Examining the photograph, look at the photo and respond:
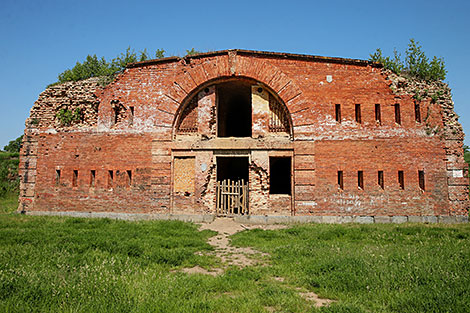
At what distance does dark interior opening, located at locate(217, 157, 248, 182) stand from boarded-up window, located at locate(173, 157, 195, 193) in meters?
1.83

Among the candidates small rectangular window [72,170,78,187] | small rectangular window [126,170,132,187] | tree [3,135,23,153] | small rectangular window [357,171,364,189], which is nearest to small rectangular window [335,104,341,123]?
small rectangular window [357,171,364,189]

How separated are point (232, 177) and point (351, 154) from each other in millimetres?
7395

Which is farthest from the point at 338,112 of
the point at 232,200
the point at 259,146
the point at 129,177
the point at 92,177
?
the point at 92,177

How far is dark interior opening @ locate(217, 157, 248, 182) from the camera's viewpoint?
1473 centimetres

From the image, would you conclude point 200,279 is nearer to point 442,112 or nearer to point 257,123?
point 257,123

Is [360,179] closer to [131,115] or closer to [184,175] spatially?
[184,175]

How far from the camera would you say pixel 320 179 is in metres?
12.1

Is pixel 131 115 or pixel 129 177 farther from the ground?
pixel 131 115

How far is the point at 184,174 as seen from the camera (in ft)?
42.2

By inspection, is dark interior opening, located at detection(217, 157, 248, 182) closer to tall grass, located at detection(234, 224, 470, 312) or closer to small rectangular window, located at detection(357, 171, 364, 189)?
small rectangular window, located at detection(357, 171, 364, 189)

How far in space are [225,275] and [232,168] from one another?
39.6 ft

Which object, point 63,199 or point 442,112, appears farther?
point 63,199

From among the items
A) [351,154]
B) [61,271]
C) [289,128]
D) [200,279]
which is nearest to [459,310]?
[200,279]

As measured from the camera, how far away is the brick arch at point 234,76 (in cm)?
1262
